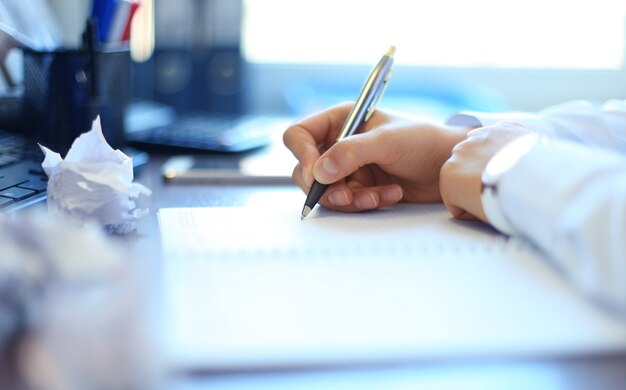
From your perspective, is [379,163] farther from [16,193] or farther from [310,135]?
[16,193]

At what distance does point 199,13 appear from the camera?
1.26 meters

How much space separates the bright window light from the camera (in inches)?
68.0

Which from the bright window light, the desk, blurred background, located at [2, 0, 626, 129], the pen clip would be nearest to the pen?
the pen clip

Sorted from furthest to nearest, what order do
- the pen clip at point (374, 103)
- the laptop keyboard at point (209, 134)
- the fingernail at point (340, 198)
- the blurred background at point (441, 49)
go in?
the blurred background at point (441, 49), the laptop keyboard at point (209, 134), the pen clip at point (374, 103), the fingernail at point (340, 198)

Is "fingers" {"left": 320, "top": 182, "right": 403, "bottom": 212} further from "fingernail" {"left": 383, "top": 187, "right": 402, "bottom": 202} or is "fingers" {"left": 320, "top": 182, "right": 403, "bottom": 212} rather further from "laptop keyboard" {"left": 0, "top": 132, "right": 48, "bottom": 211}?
"laptop keyboard" {"left": 0, "top": 132, "right": 48, "bottom": 211}

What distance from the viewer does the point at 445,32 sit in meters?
1.76

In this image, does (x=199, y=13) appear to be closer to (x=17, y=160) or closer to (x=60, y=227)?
(x=17, y=160)

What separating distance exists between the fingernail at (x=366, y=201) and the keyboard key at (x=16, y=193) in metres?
0.26

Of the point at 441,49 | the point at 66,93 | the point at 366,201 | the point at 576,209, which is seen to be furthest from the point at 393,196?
the point at 441,49

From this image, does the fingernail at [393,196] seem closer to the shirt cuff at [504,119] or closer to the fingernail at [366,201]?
the fingernail at [366,201]

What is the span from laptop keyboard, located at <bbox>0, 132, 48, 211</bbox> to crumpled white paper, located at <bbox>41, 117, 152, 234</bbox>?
0.20ft

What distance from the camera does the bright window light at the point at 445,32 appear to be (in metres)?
1.73

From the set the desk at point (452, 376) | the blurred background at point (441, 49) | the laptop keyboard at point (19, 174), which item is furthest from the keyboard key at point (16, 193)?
the blurred background at point (441, 49)

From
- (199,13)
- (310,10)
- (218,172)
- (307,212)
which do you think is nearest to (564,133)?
(307,212)
